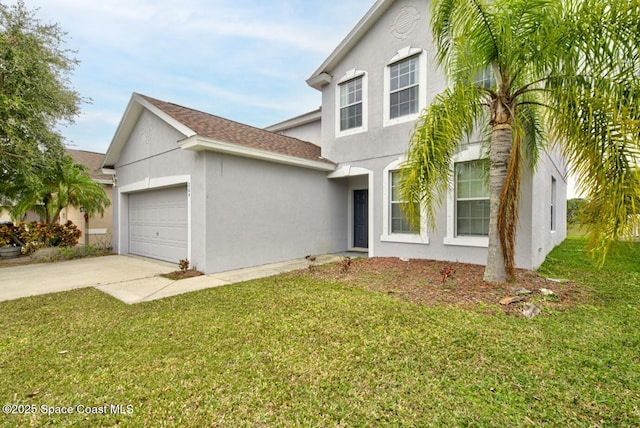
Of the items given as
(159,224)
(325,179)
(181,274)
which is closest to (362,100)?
(325,179)

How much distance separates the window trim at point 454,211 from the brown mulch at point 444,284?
1.97 ft

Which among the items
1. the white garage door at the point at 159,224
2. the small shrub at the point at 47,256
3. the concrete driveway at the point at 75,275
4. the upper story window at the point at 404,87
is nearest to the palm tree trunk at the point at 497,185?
the upper story window at the point at 404,87

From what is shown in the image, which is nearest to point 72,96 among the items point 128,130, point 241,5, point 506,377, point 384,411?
point 128,130

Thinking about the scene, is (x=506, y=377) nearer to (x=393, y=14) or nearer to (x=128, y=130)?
(x=393, y=14)

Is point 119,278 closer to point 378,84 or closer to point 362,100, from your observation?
point 362,100

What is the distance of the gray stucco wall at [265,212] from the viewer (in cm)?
794

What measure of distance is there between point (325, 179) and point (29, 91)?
934cm

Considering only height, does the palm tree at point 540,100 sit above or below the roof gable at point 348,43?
below

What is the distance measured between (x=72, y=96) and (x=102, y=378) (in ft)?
36.7

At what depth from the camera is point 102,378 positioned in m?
2.98

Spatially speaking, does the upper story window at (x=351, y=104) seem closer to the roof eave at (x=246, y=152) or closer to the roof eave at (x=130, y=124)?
the roof eave at (x=246, y=152)

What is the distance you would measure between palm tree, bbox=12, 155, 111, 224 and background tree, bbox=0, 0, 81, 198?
67 cm

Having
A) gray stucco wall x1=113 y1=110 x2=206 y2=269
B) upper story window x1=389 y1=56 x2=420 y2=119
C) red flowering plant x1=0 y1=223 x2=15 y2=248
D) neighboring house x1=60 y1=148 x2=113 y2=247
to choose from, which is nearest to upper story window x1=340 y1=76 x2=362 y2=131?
upper story window x1=389 y1=56 x2=420 y2=119

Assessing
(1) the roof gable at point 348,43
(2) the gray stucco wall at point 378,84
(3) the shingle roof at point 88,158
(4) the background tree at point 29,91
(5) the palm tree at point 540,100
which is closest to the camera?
(5) the palm tree at point 540,100
